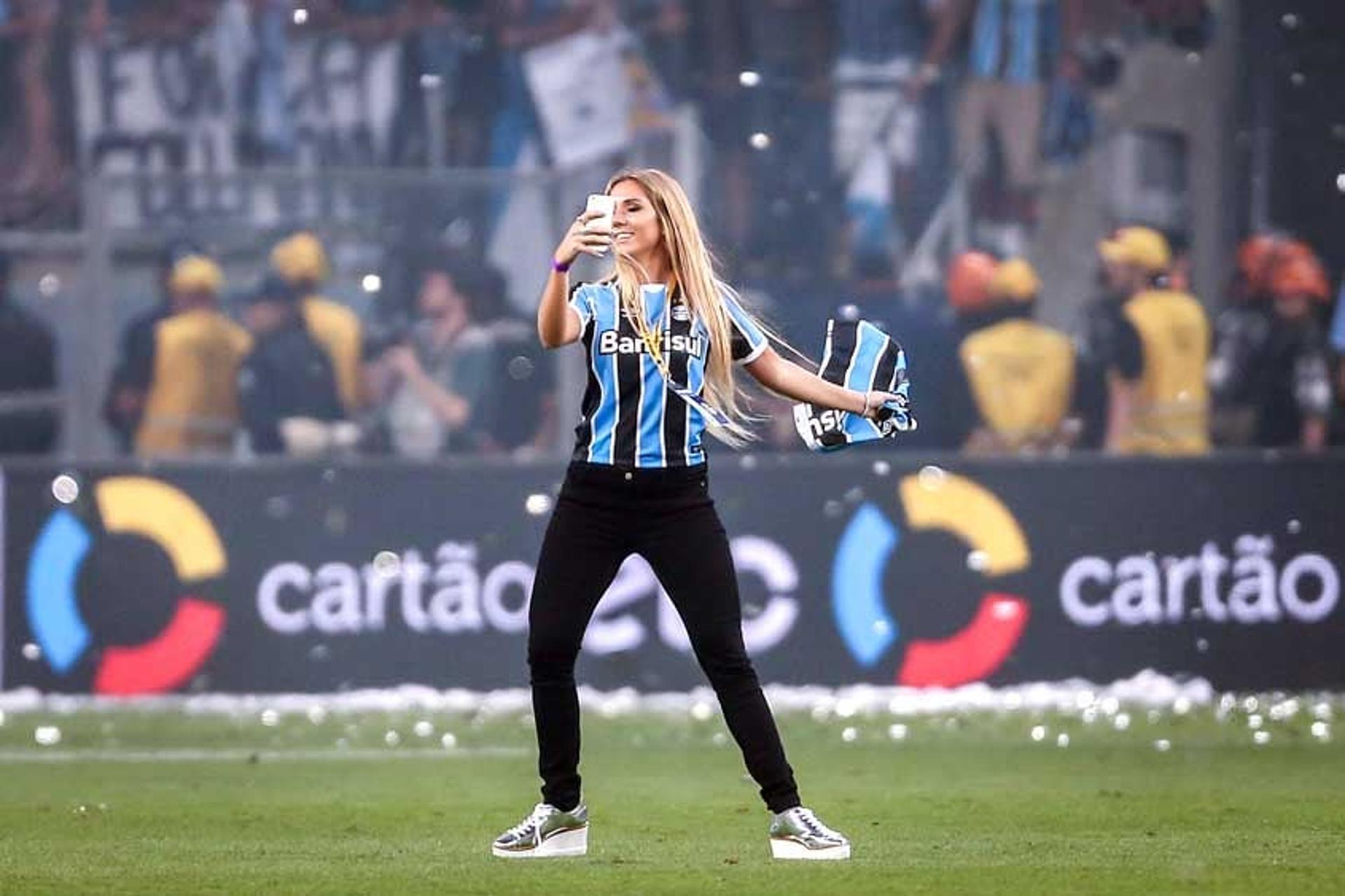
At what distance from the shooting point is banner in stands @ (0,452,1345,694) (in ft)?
46.0

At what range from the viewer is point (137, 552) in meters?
14.1

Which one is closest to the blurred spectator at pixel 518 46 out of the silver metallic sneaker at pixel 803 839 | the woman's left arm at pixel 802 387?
the woman's left arm at pixel 802 387

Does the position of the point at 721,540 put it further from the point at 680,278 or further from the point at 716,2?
the point at 716,2

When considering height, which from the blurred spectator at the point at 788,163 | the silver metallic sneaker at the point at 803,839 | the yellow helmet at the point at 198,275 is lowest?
the silver metallic sneaker at the point at 803,839

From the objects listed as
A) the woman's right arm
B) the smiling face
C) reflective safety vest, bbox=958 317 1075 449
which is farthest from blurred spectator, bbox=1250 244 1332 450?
the woman's right arm

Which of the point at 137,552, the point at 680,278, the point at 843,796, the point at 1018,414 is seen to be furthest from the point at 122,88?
the point at 680,278

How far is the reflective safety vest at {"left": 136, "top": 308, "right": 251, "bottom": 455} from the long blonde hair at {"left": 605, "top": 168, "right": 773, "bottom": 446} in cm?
640

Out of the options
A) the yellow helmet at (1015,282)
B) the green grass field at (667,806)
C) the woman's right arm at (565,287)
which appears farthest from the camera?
the yellow helmet at (1015,282)

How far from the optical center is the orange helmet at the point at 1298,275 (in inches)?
585

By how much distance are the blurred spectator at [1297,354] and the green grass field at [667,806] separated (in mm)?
1573

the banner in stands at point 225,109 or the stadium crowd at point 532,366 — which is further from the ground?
the banner in stands at point 225,109

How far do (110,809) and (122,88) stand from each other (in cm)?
522

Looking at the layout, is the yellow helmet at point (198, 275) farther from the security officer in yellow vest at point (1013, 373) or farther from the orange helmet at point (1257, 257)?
the orange helmet at point (1257, 257)

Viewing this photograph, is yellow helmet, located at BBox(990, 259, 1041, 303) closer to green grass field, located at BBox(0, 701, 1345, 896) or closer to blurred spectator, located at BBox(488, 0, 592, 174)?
green grass field, located at BBox(0, 701, 1345, 896)
